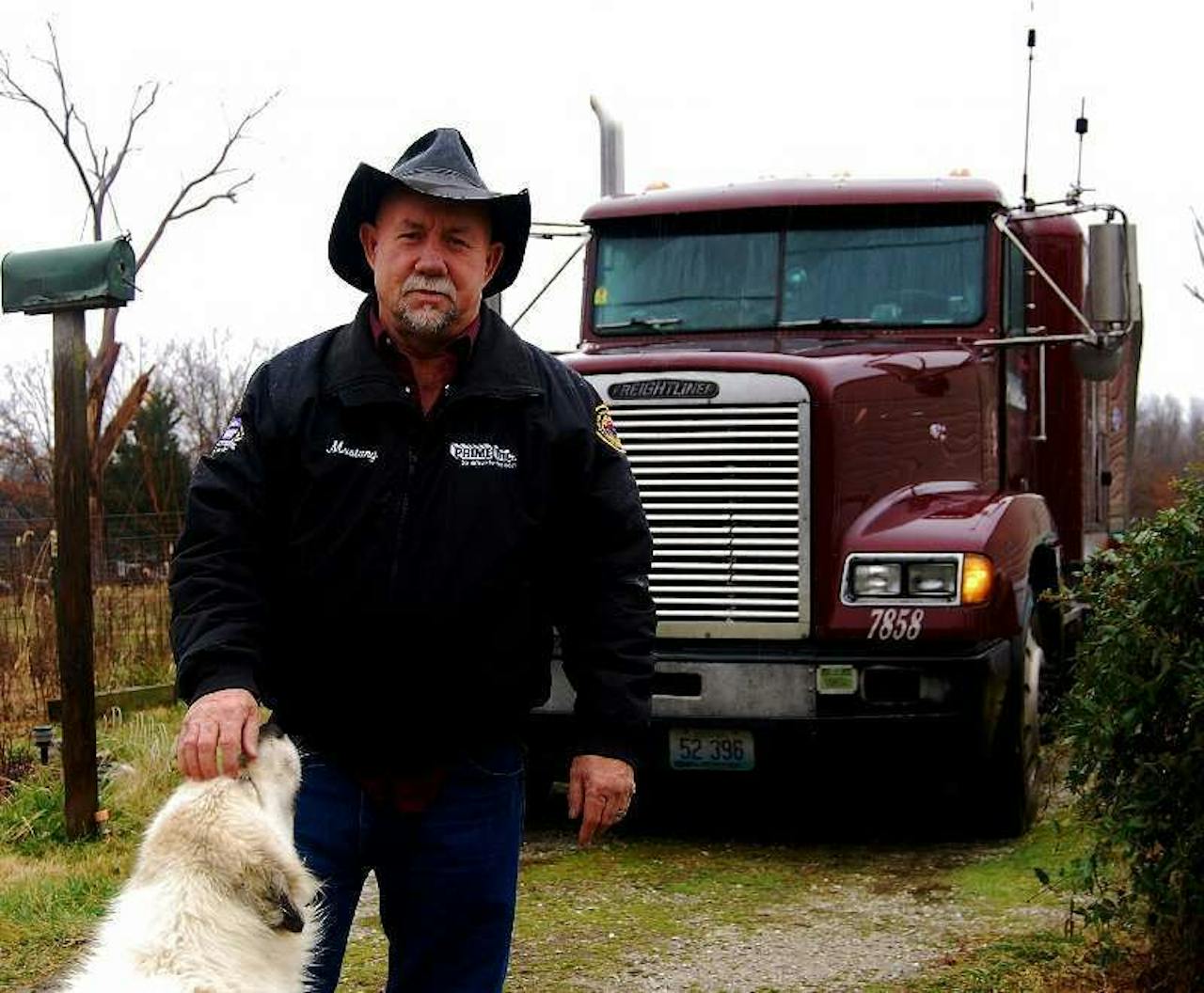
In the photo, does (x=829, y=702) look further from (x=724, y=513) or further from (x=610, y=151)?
(x=610, y=151)

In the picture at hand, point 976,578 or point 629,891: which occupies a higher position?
point 976,578

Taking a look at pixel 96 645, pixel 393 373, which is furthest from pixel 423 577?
pixel 96 645

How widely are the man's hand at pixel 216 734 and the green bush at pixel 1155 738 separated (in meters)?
2.56

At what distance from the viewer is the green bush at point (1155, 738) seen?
4.50 meters

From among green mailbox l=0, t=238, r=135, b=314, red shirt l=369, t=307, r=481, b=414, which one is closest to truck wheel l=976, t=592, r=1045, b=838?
green mailbox l=0, t=238, r=135, b=314

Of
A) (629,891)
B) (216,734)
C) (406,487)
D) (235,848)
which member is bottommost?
(629,891)

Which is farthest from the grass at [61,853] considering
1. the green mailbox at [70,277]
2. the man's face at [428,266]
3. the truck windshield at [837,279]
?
the truck windshield at [837,279]

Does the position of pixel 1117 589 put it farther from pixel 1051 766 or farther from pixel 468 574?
pixel 468 574

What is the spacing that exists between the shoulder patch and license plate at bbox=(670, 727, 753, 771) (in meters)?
3.96

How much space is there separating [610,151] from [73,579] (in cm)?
410

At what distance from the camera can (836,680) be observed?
688 cm

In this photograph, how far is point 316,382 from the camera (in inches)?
133

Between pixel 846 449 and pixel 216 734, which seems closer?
pixel 216 734

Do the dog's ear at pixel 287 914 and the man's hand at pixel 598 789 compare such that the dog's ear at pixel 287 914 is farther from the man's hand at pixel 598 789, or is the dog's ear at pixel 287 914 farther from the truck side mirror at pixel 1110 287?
the truck side mirror at pixel 1110 287
